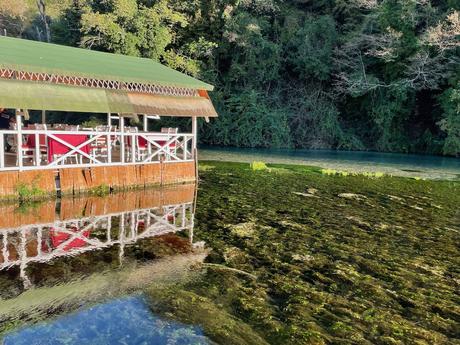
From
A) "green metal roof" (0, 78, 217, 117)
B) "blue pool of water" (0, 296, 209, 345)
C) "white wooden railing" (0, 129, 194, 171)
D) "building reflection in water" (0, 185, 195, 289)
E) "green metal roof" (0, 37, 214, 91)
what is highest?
"green metal roof" (0, 37, 214, 91)

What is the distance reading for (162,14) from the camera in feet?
104

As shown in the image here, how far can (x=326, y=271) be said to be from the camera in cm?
711

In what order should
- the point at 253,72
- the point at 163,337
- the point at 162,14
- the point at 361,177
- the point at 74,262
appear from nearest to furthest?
the point at 163,337, the point at 74,262, the point at 361,177, the point at 162,14, the point at 253,72

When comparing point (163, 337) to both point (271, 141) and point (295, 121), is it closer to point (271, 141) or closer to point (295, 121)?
point (271, 141)

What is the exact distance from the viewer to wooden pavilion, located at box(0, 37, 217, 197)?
11.1 metres

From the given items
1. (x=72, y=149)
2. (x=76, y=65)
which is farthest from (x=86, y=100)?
(x=72, y=149)

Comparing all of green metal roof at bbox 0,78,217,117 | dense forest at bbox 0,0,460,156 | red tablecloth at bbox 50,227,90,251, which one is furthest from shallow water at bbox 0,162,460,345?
dense forest at bbox 0,0,460,156

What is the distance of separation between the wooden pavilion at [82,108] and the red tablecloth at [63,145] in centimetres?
3

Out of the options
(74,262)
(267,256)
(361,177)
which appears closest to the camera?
(74,262)

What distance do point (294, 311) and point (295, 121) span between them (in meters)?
33.0

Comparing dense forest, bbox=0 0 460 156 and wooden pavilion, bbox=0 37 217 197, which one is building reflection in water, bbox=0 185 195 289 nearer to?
wooden pavilion, bbox=0 37 217 197

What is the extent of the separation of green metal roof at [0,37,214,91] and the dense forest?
1571cm

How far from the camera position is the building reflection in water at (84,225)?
7422 millimetres

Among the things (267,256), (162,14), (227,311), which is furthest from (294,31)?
(227,311)
